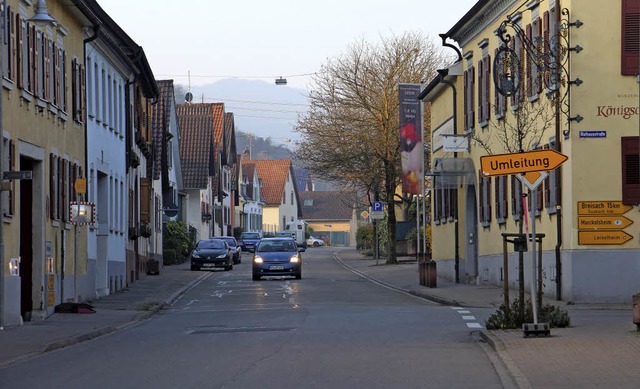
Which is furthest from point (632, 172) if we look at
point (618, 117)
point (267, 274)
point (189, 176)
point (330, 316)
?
point (189, 176)

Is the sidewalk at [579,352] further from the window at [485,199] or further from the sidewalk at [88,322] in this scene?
the window at [485,199]

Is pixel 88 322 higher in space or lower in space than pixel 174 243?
lower

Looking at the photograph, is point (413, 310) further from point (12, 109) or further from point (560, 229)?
point (12, 109)

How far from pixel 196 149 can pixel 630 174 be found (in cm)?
6605

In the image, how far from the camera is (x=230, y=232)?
11612cm

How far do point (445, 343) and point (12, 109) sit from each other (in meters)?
10.1

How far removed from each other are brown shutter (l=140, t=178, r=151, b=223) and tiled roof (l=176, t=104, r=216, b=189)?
39.4 metres

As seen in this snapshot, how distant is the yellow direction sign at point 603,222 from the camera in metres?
30.3

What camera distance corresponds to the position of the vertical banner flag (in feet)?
163

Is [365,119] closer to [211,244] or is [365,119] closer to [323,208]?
[211,244]

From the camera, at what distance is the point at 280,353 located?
17469mm

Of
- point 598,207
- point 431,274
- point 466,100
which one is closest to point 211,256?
point 466,100

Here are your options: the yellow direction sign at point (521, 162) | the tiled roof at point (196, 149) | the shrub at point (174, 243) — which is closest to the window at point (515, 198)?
the yellow direction sign at point (521, 162)

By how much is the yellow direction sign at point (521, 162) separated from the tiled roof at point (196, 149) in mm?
72831
